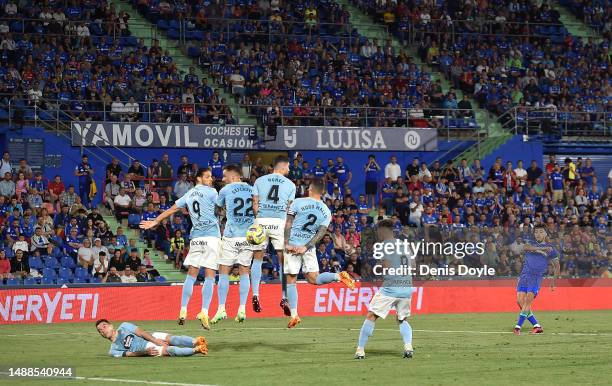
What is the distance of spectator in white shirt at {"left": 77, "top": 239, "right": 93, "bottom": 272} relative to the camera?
29547mm

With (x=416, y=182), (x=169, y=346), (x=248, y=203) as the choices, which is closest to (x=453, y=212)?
(x=416, y=182)

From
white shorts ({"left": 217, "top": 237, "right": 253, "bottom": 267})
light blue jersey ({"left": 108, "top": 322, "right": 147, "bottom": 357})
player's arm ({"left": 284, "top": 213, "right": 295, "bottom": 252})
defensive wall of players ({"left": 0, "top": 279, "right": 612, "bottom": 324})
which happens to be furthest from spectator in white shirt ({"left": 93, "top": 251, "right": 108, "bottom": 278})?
light blue jersey ({"left": 108, "top": 322, "right": 147, "bottom": 357})

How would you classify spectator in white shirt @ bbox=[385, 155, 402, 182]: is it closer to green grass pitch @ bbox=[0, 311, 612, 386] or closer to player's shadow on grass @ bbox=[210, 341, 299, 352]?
green grass pitch @ bbox=[0, 311, 612, 386]

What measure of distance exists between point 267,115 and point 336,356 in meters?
23.0

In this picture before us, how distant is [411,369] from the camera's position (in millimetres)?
15305

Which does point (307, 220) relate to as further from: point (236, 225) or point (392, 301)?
point (392, 301)

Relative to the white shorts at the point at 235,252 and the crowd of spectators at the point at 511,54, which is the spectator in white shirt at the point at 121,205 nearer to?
the white shorts at the point at 235,252

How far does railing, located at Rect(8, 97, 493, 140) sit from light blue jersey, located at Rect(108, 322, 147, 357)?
19982 mm

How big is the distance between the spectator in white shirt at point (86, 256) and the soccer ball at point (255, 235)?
11.7m

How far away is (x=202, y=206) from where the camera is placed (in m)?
19.7

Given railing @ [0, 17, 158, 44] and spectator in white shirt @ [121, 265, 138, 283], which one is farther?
railing @ [0, 17, 158, 44]

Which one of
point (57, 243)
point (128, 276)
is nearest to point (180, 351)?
point (128, 276)

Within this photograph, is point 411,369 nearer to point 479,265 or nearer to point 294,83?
point 479,265

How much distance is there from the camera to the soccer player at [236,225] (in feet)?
64.2
